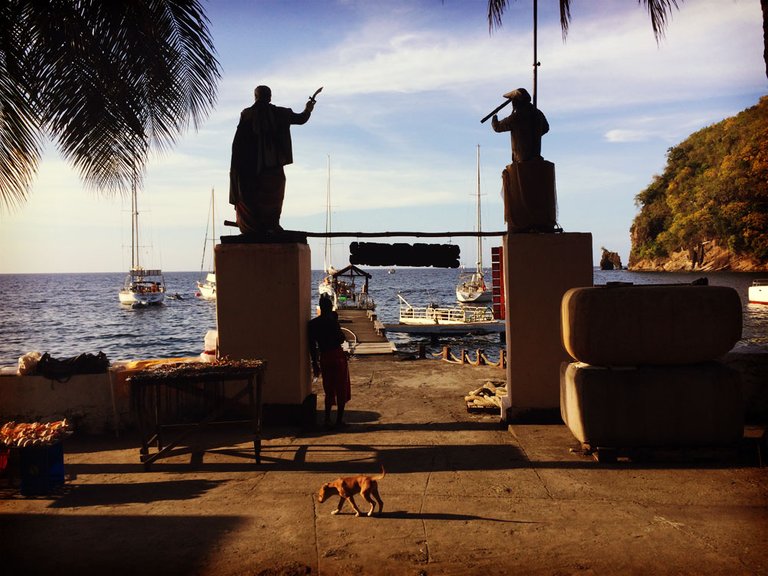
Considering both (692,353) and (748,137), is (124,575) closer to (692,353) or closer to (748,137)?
(692,353)

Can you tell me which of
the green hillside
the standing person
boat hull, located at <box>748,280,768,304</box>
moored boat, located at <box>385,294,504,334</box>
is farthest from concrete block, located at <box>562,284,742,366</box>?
the green hillside

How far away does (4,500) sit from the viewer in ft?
19.1

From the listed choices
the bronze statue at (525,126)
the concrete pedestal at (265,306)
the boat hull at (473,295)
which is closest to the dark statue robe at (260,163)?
the concrete pedestal at (265,306)

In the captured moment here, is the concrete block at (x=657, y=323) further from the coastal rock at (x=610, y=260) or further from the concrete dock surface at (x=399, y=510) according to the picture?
the coastal rock at (x=610, y=260)

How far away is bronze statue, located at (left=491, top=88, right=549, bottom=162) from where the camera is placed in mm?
8625

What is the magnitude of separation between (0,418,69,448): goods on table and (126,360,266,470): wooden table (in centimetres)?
79

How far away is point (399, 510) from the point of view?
5383 millimetres

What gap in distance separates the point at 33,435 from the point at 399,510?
3.78 metres

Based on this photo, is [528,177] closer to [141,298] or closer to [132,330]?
[132,330]

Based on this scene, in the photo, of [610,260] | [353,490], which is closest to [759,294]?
[353,490]

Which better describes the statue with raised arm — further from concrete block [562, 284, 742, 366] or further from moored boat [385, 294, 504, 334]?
moored boat [385, 294, 504, 334]

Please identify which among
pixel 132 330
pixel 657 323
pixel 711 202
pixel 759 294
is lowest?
pixel 132 330

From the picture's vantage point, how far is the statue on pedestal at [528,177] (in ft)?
28.1

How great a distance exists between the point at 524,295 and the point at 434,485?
3.38 m
